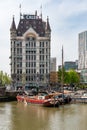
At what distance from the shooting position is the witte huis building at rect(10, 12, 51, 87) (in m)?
169

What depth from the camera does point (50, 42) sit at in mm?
171750

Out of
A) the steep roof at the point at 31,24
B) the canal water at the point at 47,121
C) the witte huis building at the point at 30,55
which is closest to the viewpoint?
the canal water at the point at 47,121

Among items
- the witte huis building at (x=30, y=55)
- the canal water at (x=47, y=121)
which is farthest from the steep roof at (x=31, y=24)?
the canal water at (x=47, y=121)

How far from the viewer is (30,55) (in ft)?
559

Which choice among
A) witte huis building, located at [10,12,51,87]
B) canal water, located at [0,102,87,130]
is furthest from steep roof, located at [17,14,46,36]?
canal water, located at [0,102,87,130]

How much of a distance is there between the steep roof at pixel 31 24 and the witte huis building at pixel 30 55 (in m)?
0.50

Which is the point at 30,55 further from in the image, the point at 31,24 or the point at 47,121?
the point at 47,121

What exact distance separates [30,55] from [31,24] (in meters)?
13.7

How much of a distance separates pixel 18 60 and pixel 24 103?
222 ft

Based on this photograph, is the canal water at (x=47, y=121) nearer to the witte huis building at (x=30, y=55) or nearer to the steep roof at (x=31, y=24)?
the witte huis building at (x=30, y=55)

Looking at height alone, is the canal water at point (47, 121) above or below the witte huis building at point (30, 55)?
below

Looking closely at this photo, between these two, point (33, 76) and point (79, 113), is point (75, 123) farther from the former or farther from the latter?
point (33, 76)

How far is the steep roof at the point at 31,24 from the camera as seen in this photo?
172 meters

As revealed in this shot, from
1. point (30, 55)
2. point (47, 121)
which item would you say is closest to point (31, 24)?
point (30, 55)
